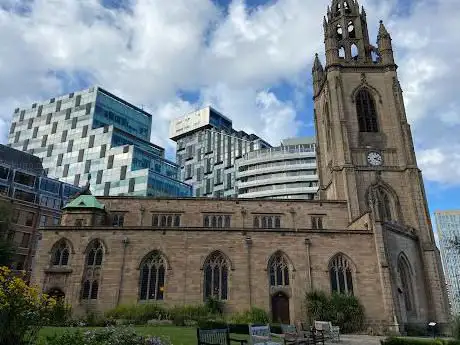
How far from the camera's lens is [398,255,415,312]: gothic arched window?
116ft

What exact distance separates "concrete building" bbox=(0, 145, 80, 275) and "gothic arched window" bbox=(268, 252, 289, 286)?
1442 inches

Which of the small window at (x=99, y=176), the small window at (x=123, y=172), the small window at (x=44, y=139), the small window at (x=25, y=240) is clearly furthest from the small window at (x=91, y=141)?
the small window at (x=25, y=240)

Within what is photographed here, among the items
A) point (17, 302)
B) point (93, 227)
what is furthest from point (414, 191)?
point (17, 302)

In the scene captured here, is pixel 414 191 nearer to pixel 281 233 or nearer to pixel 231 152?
pixel 281 233

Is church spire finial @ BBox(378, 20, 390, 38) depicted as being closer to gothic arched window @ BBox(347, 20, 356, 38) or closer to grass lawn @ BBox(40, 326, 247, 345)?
gothic arched window @ BBox(347, 20, 356, 38)

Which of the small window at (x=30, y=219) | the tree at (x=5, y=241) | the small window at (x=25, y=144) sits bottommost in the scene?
the tree at (x=5, y=241)

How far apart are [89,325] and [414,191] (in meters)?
33.2

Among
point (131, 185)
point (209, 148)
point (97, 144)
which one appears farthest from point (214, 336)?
point (209, 148)

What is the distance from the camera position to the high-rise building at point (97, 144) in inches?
3179

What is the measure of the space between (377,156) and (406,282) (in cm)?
1410

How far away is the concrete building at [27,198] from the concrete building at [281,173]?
50.9m

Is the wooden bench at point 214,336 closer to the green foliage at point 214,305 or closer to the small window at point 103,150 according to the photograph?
the green foliage at point 214,305

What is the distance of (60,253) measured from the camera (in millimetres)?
33438

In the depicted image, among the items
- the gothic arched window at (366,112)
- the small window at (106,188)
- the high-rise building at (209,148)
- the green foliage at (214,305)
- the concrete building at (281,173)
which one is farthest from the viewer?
the high-rise building at (209,148)
